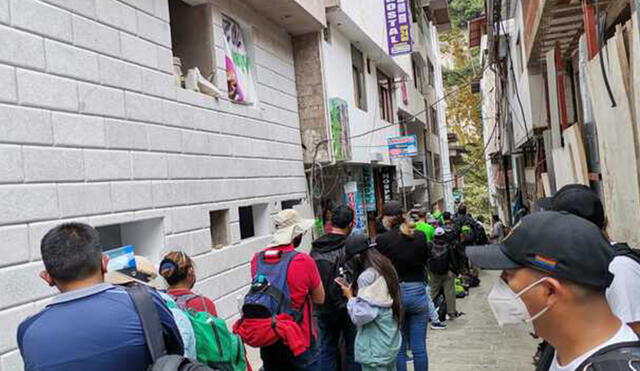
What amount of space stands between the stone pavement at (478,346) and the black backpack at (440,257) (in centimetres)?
104

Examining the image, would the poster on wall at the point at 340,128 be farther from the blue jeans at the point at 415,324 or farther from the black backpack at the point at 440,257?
the blue jeans at the point at 415,324

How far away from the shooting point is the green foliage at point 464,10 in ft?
134

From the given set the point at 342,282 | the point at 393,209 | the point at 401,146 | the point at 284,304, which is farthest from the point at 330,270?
the point at 401,146

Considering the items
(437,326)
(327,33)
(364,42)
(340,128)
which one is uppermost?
(364,42)

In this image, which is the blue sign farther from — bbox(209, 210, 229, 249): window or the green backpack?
the green backpack

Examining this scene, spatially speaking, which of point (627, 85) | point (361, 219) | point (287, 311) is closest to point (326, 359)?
point (287, 311)

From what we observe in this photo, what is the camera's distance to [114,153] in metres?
5.33

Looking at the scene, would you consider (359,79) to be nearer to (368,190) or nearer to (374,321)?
(368,190)

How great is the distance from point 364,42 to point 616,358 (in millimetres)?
14619

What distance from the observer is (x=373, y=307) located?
4.33m

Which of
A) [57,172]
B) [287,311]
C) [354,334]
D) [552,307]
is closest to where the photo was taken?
[552,307]

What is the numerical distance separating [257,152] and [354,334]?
4.60m

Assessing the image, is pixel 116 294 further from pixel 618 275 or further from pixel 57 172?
pixel 57 172

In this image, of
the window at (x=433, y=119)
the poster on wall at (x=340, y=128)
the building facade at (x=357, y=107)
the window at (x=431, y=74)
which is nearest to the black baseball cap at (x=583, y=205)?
the building facade at (x=357, y=107)
